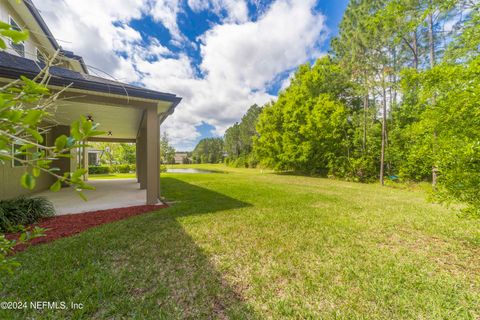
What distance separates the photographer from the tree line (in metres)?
3.05

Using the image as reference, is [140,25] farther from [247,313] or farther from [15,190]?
[247,313]

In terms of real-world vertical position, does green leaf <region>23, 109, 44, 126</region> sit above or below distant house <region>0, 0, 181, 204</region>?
below

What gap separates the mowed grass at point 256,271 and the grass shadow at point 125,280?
1cm

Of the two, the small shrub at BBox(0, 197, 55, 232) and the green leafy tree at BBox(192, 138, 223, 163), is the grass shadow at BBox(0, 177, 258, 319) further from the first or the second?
the green leafy tree at BBox(192, 138, 223, 163)

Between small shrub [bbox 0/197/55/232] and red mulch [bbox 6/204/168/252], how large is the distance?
0.22 metres

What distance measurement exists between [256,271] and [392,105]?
57.5 ft

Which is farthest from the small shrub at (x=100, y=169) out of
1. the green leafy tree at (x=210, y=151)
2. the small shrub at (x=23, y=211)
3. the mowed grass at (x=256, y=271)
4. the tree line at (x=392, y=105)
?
the green leafy tree at (x=210, y=151)

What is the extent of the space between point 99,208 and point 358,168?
15.0 metres

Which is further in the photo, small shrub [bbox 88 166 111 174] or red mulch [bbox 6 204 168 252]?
small shrub [bbox 88 166 111 174]

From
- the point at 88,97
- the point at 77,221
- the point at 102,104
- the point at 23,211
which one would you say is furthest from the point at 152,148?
the point at 23,211

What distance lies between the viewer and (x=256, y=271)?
269 centimetres

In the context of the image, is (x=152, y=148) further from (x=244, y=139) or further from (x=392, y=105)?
(x=244, y=139)

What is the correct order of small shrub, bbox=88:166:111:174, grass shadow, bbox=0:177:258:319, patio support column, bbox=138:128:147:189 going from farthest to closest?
small shrub, bbox=88:166:111:174
patio support column, bbox=138:128:147:189
grass shadow, bbox=0:177:258:319

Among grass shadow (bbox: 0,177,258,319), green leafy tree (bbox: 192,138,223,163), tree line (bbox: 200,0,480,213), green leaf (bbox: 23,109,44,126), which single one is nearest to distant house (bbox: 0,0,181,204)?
grass shadow (bbox: 0,177,258,319)
